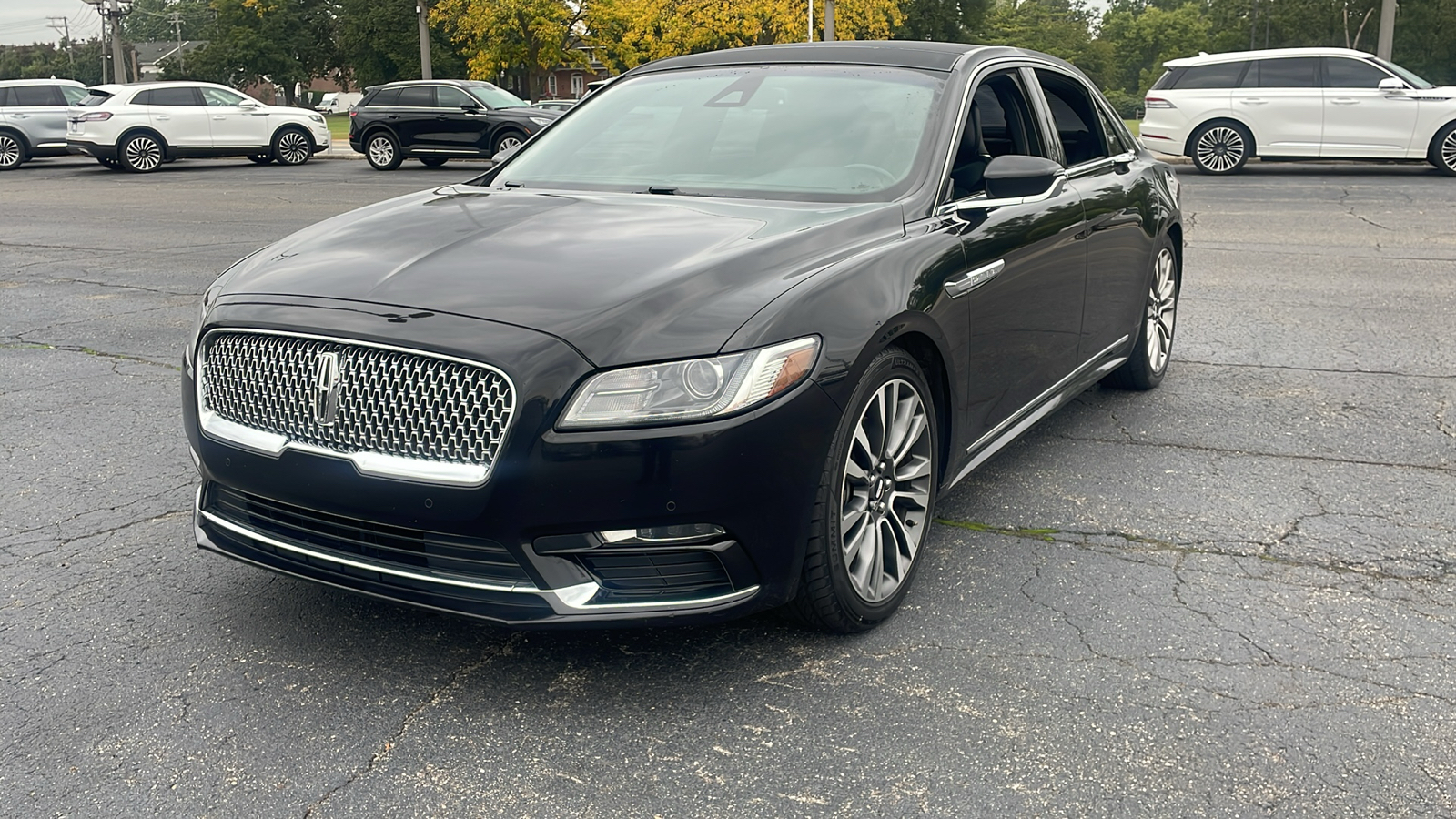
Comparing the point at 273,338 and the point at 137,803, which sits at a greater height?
the point at 273,338

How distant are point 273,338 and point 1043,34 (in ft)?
362

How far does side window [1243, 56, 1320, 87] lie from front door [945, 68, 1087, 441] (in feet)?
52.0

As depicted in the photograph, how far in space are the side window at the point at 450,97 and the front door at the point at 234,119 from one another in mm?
4305

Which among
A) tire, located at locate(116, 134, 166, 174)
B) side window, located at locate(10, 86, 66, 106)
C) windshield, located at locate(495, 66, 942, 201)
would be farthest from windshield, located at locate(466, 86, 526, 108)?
windshield, located at locate(495, 66, 942, 201)

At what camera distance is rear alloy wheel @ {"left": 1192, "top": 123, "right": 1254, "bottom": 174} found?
62.6ft

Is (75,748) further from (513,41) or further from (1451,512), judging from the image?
(513,41)

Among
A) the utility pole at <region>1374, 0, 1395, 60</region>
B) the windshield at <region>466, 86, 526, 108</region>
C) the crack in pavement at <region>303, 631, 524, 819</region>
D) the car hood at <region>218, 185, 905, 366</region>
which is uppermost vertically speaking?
the utility pole at <region>1374, 0, 1395, 60</region>

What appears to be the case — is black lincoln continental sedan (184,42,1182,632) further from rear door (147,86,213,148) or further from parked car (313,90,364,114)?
parked car (313,90,364,114)

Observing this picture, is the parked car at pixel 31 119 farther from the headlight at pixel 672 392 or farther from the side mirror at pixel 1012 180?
the headlight at pixel 672 392

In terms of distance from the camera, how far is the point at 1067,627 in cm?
352

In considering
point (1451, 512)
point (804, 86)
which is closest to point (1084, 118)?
point (804, 86)

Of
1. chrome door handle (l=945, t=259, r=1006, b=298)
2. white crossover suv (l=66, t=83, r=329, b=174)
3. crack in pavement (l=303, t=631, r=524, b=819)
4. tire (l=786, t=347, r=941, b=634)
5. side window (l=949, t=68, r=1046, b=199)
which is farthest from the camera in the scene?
white crossover suv (l=66, t=83, r=329, b=174)

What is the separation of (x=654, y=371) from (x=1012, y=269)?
68.5 inches

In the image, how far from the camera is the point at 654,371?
2936 millimetres
